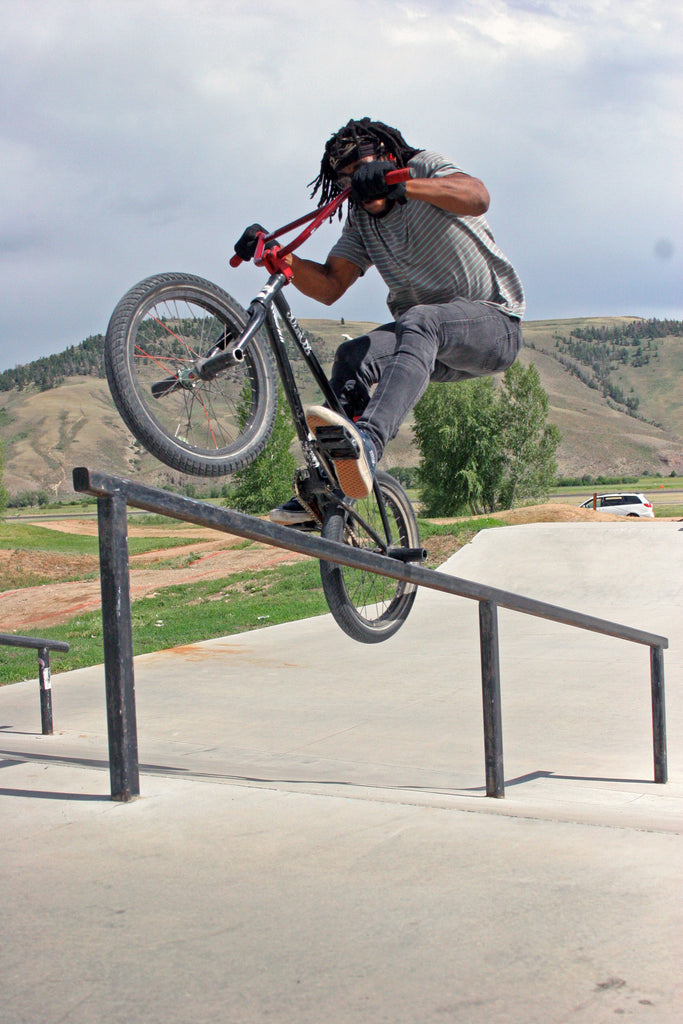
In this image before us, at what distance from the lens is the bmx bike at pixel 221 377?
2979 mm

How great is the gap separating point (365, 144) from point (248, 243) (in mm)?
633

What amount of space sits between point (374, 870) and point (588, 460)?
111m

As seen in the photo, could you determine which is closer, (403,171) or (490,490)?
(403,171)

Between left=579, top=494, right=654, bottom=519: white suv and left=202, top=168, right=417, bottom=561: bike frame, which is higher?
left=202, top=168, right=417, bottom=561: bike frame

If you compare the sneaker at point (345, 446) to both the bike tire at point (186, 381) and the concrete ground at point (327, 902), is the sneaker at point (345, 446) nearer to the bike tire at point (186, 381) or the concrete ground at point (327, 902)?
Result: the bike tire at point (186, 381)

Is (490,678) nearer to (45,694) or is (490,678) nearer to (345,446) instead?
(345,446)

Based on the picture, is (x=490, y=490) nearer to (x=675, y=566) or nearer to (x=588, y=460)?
(x=675, y=566)

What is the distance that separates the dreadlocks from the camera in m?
3.57

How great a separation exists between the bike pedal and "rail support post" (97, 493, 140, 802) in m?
0.82

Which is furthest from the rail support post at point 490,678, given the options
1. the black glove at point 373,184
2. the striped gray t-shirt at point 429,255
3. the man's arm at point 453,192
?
the black glove at point 373,184

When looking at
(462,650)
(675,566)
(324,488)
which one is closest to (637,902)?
(324,488)

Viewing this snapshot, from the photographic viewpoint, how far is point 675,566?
15336 mm

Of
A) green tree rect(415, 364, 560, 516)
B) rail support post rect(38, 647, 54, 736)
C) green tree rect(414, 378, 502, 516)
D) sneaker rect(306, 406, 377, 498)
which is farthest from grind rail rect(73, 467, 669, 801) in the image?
green tree rect(414, 378, 502, 516)

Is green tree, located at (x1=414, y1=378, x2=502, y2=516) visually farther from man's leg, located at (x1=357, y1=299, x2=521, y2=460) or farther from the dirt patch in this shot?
man's leg, located at (x1=357, y1=299, x2=521, y2=460)
